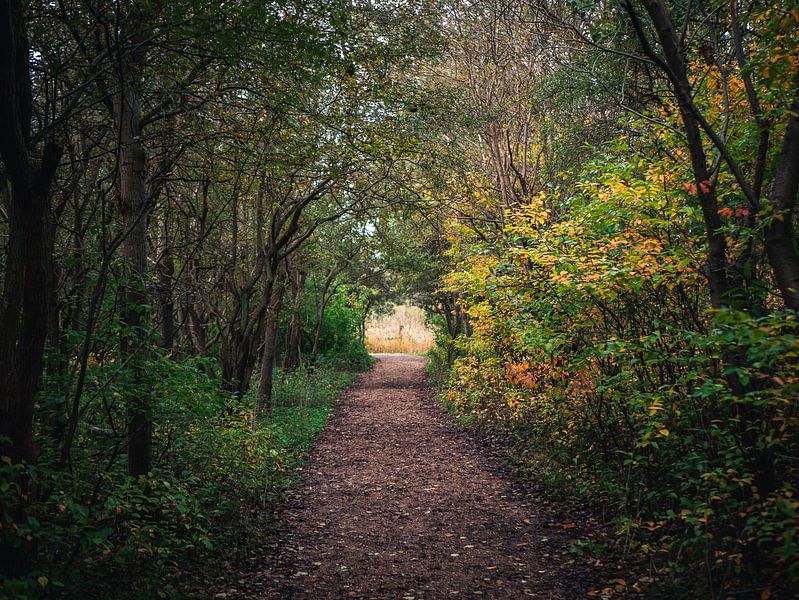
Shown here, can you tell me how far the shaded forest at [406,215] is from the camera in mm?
3678

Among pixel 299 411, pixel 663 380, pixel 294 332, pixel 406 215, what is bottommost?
pixel 299 411

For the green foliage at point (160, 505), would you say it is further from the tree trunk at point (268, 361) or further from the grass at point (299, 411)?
the tree trunk at point (268, 361)

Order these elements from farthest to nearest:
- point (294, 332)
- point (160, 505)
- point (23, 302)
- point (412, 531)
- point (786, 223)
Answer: point (294, 332) → point (412, 531) → point (160, 505) → point (786, 223) → point (23, 302)

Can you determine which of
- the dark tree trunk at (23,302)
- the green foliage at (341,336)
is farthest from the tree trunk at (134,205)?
the green foliage at (341,336)

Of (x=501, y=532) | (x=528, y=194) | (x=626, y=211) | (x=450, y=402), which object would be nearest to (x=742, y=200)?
(x=626, y=211)

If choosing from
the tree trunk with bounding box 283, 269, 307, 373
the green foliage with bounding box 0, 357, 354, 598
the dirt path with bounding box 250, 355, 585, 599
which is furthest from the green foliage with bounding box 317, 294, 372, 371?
the green foliage with bounding box 0, 357, 354, 598

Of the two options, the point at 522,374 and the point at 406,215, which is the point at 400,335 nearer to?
the point at 406,215

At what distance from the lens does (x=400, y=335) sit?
40.3 m

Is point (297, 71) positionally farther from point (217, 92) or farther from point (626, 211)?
point (626, 211)

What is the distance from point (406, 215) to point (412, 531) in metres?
5.09

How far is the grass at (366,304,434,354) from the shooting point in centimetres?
3847

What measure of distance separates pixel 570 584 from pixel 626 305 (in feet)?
9.65

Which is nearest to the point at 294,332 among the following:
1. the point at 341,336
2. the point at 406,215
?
the point at 341,336

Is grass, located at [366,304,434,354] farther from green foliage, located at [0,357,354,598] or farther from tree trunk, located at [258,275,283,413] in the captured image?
green foliage, located at [0,357,354,598]
